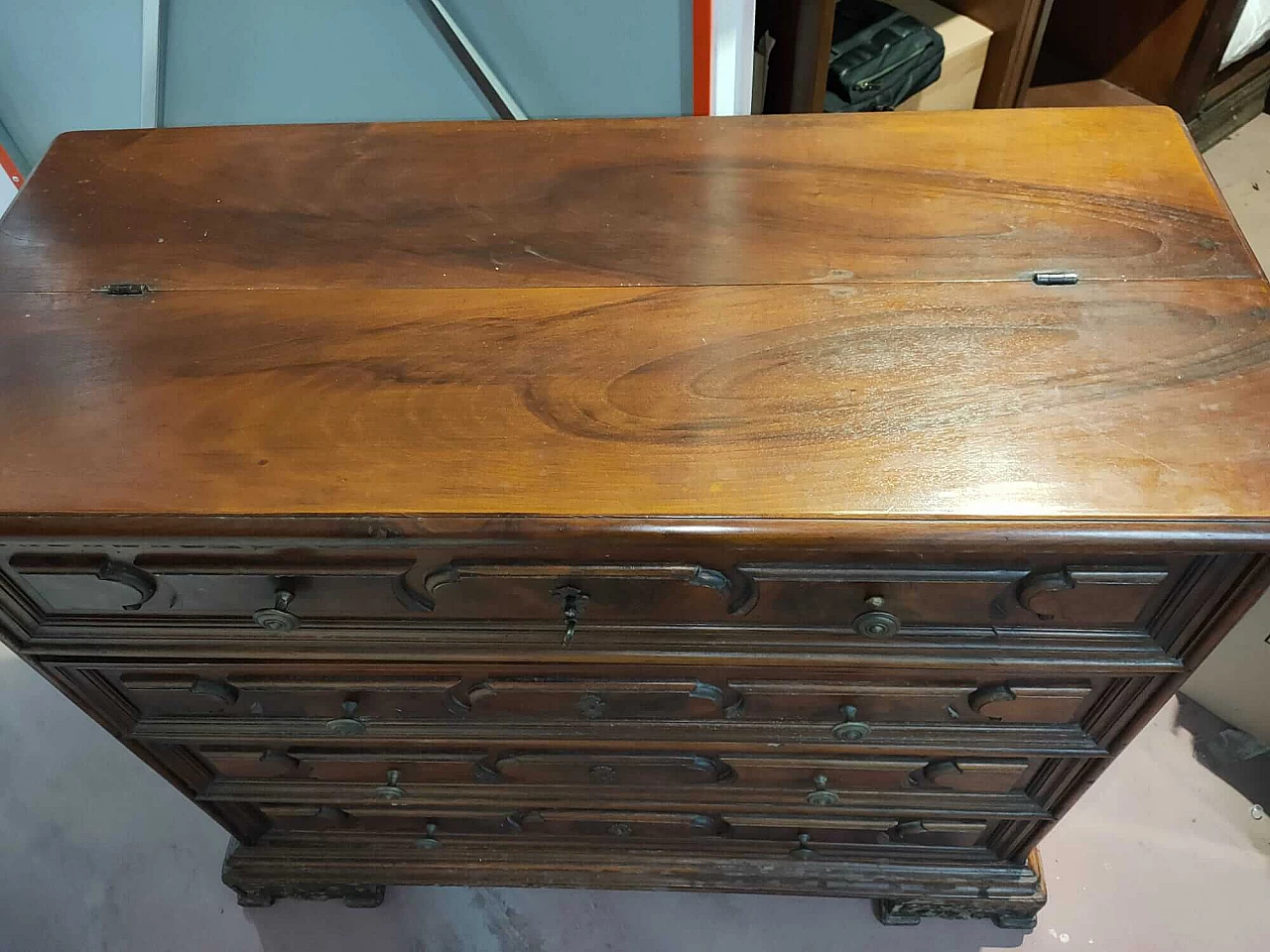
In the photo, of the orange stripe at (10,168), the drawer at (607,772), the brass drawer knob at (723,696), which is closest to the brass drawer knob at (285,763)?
the drawer at (607,772)

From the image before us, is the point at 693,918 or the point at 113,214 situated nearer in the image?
the point at 113,214

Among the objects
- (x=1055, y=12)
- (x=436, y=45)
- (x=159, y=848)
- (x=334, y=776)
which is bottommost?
(x=159, y=848)

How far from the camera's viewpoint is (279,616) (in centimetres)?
77

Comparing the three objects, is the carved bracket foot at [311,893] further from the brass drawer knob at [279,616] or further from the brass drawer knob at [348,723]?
the brass drawer knob at [279,616]

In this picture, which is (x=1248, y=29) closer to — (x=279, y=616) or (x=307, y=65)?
(x=307, y=65)

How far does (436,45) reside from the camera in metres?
1.28

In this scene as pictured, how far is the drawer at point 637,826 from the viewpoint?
3.65 ft

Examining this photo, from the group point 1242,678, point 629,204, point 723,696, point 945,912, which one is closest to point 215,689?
point 723,696

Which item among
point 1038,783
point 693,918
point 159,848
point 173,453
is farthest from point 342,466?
point 159,848

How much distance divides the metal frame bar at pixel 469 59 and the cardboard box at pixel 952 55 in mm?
661

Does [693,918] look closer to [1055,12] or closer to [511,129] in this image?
[511,129]

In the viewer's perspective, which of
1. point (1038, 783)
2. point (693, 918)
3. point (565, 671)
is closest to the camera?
point (565, 671)

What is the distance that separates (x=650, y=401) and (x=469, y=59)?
2.59 ft

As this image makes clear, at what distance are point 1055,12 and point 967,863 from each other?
1.76 metres
